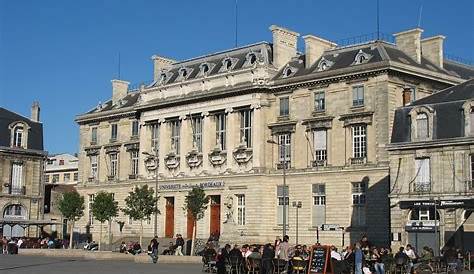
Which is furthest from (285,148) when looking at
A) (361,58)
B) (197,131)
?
(197,131)

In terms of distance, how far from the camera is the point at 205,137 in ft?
211

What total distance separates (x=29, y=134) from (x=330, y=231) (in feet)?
109

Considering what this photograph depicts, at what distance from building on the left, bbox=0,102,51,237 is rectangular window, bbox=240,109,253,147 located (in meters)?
21.4

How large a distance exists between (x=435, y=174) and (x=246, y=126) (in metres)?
21.3

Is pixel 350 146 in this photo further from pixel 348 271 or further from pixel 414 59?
pixel 348 271

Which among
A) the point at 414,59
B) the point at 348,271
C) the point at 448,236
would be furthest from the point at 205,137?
the point at 348,271

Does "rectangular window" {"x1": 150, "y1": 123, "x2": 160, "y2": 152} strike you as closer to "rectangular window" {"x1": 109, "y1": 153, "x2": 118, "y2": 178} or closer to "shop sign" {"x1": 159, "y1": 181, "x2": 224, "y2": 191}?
"shop sign" {"x1": 159, "y1": 181, "x2": 224, "y2": 191}

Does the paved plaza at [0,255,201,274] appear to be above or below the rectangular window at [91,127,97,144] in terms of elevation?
below

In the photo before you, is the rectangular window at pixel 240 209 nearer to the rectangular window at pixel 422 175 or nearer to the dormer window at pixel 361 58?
the dormer window at pixel 361 58

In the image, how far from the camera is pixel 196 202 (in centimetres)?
5981

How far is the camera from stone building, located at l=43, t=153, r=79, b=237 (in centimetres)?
8275

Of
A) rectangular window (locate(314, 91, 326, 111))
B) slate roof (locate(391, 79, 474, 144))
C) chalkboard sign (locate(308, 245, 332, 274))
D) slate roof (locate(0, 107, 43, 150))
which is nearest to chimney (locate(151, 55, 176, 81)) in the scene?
slate roof (locate(0, 107, 43, 150))

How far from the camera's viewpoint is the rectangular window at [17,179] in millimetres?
73250

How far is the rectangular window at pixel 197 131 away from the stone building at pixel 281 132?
8 cm
